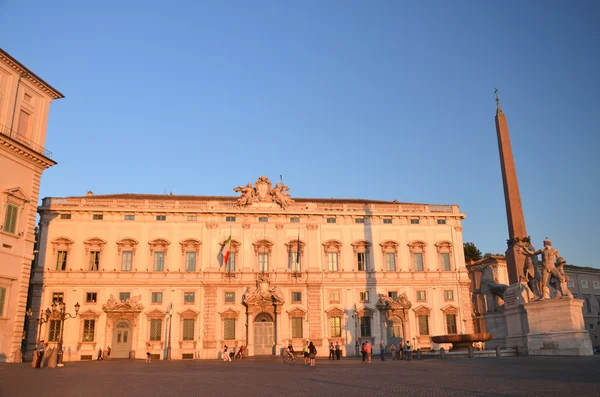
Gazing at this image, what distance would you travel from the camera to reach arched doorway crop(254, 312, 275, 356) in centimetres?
3988

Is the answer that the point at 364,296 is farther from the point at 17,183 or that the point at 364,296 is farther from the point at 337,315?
the point at 17,183

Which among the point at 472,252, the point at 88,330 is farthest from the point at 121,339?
the point at 472,252

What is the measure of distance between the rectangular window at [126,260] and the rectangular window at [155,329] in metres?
4.36

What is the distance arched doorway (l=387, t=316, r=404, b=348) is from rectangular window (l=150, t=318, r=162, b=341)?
673 inches

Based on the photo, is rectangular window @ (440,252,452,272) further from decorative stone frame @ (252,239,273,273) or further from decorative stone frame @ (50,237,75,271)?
decorative stone frame @ (50,237,75,271)

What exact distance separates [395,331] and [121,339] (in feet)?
66.7

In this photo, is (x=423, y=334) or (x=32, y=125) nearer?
(x=32, y=125)

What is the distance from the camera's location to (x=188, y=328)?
1570 inches

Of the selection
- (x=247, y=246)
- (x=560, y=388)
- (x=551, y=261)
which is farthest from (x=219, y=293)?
(x=560, y=388)

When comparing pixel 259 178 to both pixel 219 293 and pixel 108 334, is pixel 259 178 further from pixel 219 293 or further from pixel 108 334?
pixel 108 334

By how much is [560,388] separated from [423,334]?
31335 millimetres

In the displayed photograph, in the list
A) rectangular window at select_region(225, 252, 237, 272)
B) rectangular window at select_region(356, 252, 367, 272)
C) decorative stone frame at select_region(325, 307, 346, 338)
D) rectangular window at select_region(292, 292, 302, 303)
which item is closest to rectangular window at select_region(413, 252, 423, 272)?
rectangular window at select_region(356, 252, 367, 272)

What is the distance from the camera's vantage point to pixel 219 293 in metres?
40.6

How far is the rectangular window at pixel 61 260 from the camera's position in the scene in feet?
131
